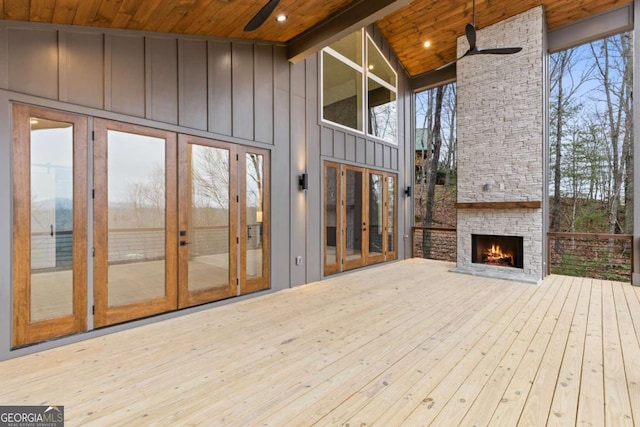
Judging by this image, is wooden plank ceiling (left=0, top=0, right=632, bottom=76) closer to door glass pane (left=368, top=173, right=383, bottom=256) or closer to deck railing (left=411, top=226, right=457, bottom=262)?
door glass pane (left=368, top=173, right=383, bottom=256)

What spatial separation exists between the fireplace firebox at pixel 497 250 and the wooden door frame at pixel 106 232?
19.3 ft

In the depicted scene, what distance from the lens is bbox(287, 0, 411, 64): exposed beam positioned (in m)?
3.98

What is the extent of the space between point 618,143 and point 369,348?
24.3ft

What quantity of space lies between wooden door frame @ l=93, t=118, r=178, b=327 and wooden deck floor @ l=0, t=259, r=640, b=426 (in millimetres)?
279

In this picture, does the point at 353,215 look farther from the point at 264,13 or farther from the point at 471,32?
the point at 264,13

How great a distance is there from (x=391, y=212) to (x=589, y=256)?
4.26 meters

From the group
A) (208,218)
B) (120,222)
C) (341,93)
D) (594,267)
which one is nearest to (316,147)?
(341,93)

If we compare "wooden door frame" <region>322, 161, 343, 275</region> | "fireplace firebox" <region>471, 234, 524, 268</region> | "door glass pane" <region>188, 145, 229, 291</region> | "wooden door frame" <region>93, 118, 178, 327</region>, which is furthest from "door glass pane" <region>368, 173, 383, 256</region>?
"wooden door frame" <region>93, 118, 178, 327</region>

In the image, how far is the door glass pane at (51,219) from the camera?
9.66 feet

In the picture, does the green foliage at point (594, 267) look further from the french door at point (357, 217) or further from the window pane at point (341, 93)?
the window pane at point (341, 93)

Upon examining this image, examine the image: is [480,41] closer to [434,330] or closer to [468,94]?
[468,94]

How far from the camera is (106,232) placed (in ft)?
11.1

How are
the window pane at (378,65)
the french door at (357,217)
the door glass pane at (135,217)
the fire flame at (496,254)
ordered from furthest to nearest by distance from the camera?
1. the window pane at (378,65)
2. the fire flame at (496,254)
3. the french door at (357,217)
4. the door glass pane at (135,217)

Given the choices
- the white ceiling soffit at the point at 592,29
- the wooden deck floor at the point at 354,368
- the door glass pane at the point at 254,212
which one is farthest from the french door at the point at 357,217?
the white ceiling soffit at the point at 592,29
